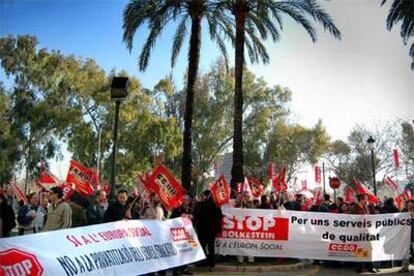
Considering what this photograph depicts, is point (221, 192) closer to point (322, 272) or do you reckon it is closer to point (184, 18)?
point (322, 272)

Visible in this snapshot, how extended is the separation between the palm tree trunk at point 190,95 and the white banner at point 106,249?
5842 mm

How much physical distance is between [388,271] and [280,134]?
37064 mm

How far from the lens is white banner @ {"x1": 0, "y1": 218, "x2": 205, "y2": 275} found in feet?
22.2

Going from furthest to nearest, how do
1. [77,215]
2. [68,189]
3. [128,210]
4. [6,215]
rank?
[68,189]
[6,215]
[128,210]
[77,215]

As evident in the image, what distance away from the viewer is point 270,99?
157 feet

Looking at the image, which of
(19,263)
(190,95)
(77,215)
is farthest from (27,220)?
(19,263)

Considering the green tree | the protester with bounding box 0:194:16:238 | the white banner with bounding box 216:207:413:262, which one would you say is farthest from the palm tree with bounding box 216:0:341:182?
the green tree

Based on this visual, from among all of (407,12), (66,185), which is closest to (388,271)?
(66,185)

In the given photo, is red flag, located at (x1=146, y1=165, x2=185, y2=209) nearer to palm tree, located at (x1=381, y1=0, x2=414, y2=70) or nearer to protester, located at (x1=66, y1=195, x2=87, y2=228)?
protester, located at (x1=66, y1=195, x2=87, y2=228)

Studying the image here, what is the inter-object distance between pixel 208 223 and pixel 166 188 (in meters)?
1.29

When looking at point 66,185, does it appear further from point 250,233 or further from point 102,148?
point 102,148

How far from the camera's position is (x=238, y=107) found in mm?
17906

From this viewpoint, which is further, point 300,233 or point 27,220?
point 27,220

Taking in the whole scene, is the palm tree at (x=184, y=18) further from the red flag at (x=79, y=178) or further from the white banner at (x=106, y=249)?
the white banner at (x=106, y=249)
